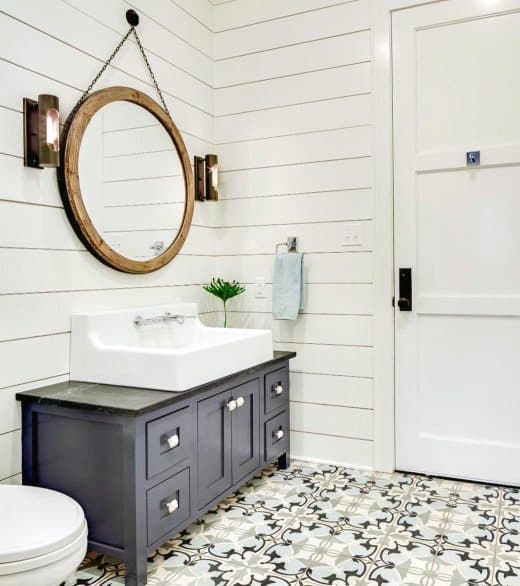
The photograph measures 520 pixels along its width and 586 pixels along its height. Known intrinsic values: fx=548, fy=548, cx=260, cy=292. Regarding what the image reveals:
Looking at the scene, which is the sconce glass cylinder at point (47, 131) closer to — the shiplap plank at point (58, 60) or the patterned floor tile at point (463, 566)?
the shiplap plank at point (58, 60)

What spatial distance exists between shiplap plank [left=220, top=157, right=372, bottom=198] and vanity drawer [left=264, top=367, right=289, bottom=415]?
1043 mm

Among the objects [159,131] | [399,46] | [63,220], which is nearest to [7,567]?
[63,220]

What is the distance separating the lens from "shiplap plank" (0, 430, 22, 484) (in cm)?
203

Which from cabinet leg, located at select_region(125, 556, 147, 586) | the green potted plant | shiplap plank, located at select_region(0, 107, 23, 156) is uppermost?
shiplap plank, located at select_region(0, 107, 23, 156)

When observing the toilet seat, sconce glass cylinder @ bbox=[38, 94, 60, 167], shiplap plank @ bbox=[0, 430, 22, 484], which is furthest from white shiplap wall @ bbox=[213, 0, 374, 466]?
the toilet seat

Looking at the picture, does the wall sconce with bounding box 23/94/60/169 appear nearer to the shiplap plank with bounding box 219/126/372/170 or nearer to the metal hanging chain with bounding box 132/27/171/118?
the metal hanging chain with bounding box 132/27/171/118

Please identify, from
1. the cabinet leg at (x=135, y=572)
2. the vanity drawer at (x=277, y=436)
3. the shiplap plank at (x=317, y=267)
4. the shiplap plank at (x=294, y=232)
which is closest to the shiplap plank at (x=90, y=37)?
the shiplap plank at (x=294, y=232)

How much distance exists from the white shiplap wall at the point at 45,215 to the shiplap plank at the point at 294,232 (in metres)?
0.64

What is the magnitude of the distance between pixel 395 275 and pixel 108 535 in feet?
6.15

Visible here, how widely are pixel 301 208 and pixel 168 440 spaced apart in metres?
1.62

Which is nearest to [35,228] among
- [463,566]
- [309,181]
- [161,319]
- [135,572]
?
[161,319]

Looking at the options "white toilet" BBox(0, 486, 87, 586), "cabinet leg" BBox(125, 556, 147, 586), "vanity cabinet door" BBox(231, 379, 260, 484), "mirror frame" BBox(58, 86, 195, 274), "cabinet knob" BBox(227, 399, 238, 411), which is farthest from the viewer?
"vanity cabinet door" BBox(231, 379, 260, 484)

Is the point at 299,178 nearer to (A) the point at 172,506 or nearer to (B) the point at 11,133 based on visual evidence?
(B) the point at 11,133

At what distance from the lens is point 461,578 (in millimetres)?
1927
